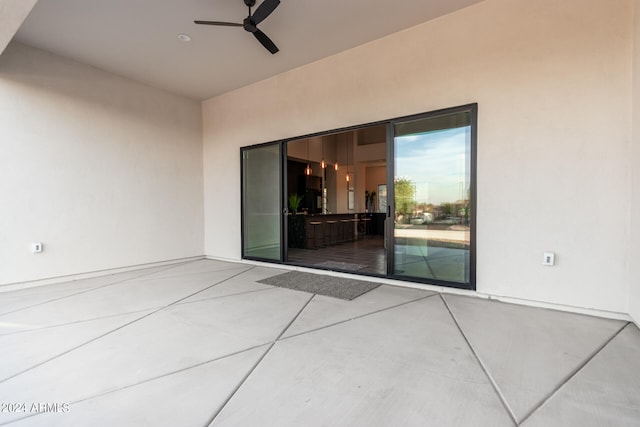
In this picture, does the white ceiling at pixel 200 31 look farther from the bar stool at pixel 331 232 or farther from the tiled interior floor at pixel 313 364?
the bar stool at pixel 331 232

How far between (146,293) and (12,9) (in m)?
3.18

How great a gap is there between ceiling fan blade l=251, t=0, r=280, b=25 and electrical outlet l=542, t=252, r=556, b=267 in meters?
3.69

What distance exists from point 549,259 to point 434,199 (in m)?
1.35

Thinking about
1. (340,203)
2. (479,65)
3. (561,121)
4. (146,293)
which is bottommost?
(146,293)

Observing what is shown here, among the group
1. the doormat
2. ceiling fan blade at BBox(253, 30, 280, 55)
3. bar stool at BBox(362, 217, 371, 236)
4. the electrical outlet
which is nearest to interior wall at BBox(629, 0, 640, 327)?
the electrical outlet

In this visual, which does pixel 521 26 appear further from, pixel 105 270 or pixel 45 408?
pixel 105 270

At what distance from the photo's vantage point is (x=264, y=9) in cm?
284

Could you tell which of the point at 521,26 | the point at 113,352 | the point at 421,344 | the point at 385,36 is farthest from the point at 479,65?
the point at 113,352

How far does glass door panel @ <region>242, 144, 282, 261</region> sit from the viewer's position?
17.7ft

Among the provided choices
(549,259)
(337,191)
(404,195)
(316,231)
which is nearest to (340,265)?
(404,195)

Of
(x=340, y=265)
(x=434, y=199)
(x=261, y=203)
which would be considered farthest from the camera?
(x=261, y=203)

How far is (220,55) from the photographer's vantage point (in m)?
4.47

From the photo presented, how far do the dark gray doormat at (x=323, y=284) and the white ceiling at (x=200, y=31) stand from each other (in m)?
3.34

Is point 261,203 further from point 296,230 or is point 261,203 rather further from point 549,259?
point 549,259
